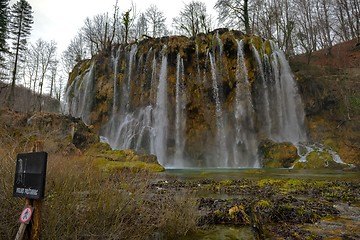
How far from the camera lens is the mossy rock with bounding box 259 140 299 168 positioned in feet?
67.9

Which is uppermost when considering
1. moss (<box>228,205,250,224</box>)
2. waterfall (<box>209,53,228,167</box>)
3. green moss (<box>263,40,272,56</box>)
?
green moss (<box>263,40,272,56</box>)

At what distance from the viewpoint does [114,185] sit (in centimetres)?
372

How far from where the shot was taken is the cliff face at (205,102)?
25.6 metres

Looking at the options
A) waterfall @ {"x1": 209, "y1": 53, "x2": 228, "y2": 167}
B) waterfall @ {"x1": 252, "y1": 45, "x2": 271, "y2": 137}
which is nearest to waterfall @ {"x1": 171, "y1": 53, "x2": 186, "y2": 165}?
waterfall @ {"x1": 209, "y1": 53, "x2": 228, "y2": 167}

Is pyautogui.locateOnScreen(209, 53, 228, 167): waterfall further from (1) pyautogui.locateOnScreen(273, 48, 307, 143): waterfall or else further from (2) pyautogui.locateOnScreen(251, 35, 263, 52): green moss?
(1) pyautogui.locateOnScreen(273, 48, 307, 143): waterfall

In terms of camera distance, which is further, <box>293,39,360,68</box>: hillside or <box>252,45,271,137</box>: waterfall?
<box>293,39,360,68</box>: hillside

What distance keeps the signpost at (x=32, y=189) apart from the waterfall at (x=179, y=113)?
22.4 meters

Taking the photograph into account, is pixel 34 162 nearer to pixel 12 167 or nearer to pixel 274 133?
pixel 12 167

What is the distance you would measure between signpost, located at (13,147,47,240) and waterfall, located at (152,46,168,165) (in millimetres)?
22032

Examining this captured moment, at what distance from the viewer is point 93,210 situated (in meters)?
3.30

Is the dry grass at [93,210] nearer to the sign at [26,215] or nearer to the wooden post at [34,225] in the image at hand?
the wooden post at [34,225]

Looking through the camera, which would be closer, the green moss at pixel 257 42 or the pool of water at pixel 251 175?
the pool of water at pixel 251 175

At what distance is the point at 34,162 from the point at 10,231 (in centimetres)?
87

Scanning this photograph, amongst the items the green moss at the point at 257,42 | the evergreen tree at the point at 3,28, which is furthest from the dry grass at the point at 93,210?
the evergreen tree at the point at 3,28
